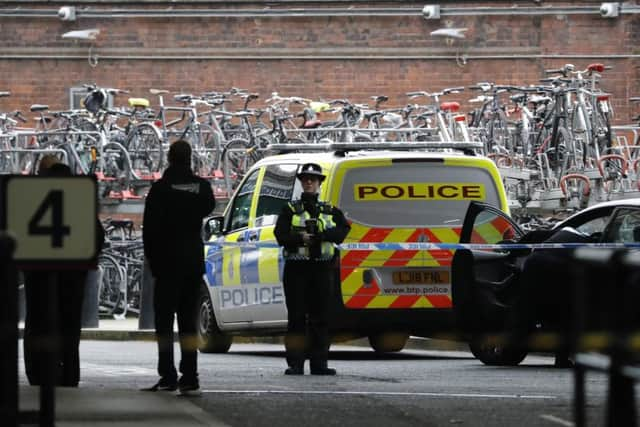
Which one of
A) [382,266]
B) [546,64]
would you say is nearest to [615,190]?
[382,266]

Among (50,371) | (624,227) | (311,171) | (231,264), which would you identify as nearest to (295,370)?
(311,171)

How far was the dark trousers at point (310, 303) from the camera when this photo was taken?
48.5ft

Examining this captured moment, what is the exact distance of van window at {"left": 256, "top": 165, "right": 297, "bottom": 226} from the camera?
17.1m

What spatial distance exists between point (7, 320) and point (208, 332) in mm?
10955

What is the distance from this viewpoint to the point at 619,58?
37312 millimetres

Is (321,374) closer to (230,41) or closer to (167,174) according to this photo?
(167,174)

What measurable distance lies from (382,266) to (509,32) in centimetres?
2176

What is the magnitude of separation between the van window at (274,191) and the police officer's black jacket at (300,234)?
1.92 meters

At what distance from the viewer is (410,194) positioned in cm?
1638

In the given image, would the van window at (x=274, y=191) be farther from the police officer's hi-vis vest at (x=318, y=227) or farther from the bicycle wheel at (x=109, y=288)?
the bicycle wheel at (x=109, y=288)

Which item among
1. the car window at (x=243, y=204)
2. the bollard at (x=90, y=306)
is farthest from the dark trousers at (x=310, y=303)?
the bollard at (x=90, y=306)

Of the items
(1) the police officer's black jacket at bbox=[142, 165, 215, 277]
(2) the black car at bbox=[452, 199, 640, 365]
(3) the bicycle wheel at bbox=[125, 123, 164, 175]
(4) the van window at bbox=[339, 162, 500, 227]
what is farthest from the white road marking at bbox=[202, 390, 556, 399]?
(3) the bicycle wheel at bbox=[125, 123, 164, 175]

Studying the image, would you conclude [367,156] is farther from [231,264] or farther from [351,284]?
[231,264]

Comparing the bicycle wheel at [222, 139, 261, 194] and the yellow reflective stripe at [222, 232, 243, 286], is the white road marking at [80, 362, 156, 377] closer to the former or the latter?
the yellow reflective stripe at [222, 232, 243, 286]
